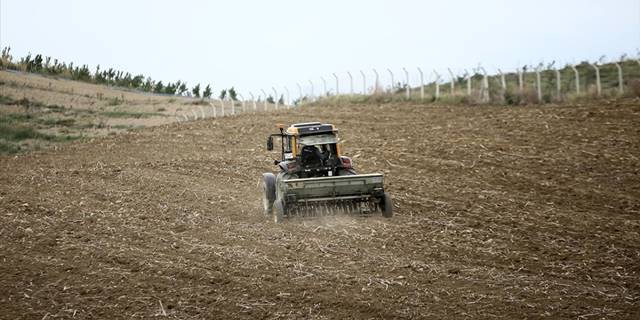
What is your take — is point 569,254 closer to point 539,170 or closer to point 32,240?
point 539,170

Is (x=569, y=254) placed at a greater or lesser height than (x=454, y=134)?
lesser

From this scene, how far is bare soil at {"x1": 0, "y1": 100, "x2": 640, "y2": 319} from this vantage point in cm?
893

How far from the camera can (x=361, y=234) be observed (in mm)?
12312

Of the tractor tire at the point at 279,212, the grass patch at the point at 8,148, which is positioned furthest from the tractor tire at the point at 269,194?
the grass patch at the point at 8,148

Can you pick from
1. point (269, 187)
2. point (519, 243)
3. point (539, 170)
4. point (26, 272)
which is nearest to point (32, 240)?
point (26, 272)

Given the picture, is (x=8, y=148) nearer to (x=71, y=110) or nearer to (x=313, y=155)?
(x=71, y=110)

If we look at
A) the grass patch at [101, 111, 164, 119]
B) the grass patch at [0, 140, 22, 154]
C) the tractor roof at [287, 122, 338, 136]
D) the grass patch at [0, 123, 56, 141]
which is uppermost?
the grass patch at [101, 111, 164, 119]

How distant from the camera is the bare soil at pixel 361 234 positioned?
352 inches

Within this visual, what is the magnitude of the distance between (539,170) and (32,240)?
1208 cm

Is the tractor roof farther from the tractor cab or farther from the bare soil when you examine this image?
the bare soil

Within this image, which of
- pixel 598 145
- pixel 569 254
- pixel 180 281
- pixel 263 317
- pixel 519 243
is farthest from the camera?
pixel 598 145

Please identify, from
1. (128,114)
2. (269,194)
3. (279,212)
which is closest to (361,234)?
(279,212)

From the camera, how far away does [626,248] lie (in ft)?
37.6

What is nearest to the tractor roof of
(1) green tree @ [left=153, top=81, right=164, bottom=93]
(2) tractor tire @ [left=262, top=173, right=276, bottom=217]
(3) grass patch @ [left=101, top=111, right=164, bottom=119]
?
(2) tractor tire @ [left=262, top=173, right=276, bottom=217]
